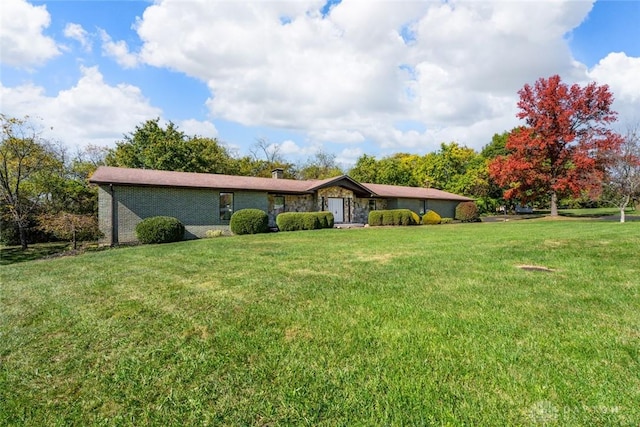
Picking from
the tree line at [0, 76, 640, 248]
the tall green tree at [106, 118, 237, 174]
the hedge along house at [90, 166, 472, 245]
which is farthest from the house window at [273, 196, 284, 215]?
the tall green tree at [106, 118, 237, 174]

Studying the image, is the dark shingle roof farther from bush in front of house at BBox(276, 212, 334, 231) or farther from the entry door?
bush in front of house at BBox(276, 212, 334, 231)

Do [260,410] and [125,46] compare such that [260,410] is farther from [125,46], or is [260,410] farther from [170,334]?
[125,46]

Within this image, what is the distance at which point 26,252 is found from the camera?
50.6 ft

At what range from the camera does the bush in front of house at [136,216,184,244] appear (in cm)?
1455

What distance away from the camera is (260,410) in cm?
240

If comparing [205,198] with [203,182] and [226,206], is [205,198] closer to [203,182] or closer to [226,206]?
[203,182]

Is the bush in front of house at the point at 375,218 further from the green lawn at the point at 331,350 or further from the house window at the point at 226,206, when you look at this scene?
the green lawn at the point at 331,350

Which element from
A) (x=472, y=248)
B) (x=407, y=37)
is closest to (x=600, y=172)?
(x=407, y=37)

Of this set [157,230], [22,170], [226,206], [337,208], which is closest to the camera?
[157,230]

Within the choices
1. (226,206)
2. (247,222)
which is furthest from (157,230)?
(226,206)

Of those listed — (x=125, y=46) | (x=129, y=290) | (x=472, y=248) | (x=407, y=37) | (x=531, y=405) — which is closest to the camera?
(x=531, y=405)

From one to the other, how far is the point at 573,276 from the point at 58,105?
25.4m

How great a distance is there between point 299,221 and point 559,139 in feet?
66.6

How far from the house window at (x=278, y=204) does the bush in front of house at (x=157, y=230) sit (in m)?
6.80
